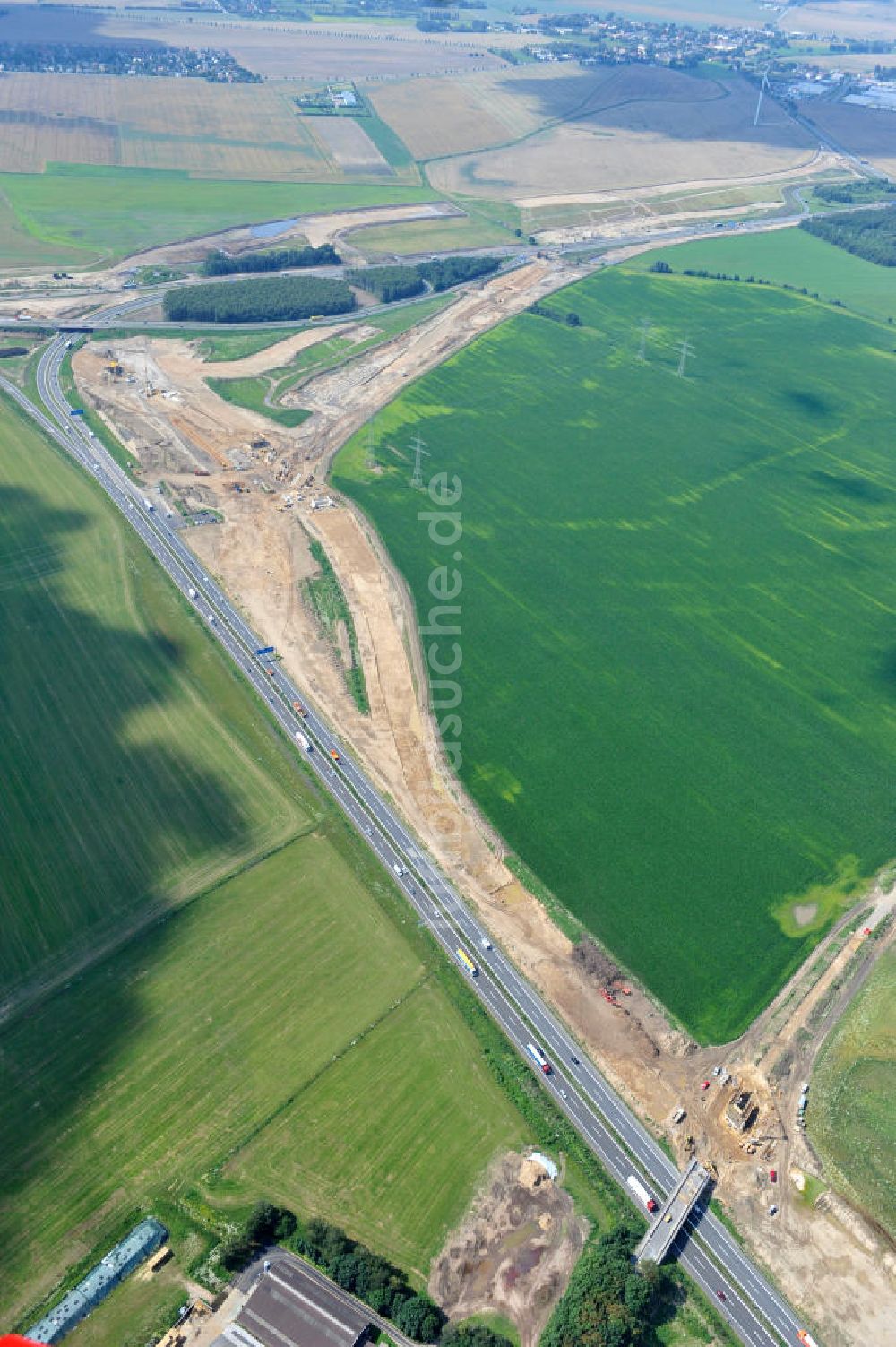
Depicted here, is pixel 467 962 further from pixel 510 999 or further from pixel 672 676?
pixel 672 676

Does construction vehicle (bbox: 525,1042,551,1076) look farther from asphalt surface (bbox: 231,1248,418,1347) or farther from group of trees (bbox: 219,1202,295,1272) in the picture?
group of trees (bbox: 219,1202,295,1272)

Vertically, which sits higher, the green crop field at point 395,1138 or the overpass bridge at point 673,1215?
A: the green crop field at point 395,1138

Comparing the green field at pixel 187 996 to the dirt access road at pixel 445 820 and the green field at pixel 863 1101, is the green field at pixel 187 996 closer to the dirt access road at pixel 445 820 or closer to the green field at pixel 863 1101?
the dirt access road at pixel 445 820

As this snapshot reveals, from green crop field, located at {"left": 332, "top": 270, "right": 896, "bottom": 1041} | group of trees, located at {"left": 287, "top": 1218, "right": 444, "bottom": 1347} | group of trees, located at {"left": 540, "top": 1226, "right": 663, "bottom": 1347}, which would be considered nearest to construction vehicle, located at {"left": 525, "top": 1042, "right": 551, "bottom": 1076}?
green crop field, located at {"left": 332, "top": 270, "right": 896, "bottom": 1041}

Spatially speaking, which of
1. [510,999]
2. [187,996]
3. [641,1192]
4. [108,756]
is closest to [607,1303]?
[641,1192]

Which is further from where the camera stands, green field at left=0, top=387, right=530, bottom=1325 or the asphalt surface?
green field at left=0, top=387, right=530, bottom=1325

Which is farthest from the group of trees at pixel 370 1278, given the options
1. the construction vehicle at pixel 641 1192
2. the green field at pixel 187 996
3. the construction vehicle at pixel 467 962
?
the construction vehicle at pixel 467 962
